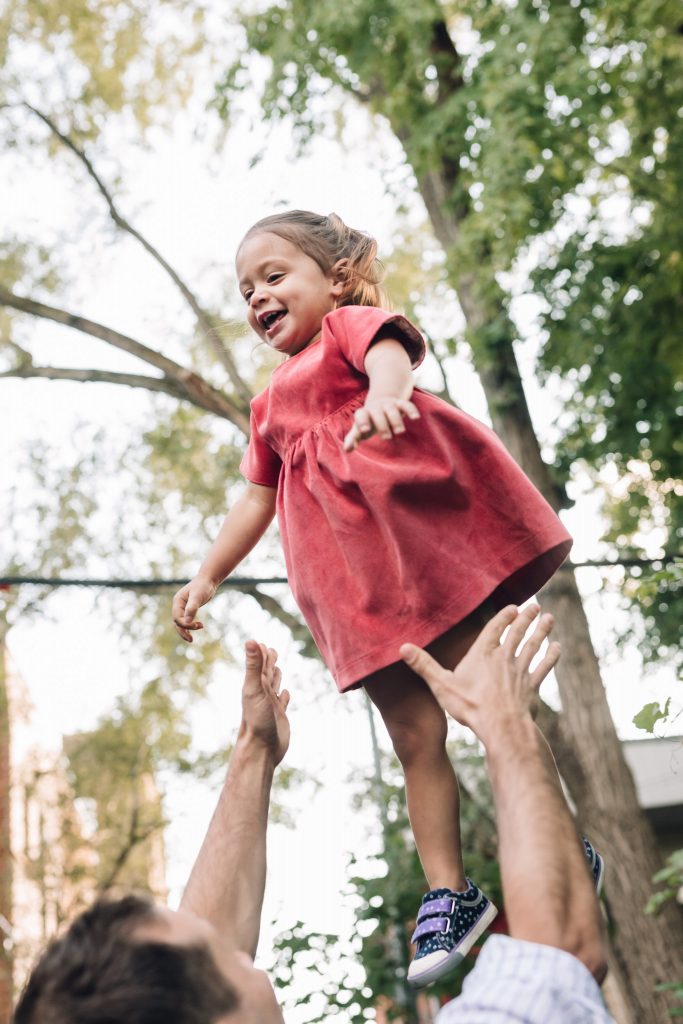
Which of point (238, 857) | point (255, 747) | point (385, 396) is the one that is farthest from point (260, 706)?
point (385, 396)

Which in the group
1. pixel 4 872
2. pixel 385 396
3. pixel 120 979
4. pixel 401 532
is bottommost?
pixel 120 979

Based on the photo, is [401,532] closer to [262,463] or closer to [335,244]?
[262,463]

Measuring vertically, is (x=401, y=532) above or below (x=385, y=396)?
below

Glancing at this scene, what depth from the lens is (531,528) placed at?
6.31ft

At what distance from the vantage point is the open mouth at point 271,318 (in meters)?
2.12

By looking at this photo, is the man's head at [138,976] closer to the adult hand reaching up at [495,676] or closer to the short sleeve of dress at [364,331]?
the adult hand reaching up at [495,676]

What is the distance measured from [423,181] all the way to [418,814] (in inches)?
267

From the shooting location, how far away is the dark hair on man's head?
133 cm

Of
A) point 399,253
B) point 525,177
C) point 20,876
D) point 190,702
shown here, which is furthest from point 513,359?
point 20,876

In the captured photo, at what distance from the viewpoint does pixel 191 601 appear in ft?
7.06

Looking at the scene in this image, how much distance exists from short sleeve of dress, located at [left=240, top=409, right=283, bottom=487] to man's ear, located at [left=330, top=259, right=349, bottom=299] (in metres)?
0.32

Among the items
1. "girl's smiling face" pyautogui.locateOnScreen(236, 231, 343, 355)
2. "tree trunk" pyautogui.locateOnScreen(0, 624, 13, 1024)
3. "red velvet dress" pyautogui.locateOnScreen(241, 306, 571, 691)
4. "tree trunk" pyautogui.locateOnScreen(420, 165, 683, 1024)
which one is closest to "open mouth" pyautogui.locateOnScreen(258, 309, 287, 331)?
"girl's smiling face" pyautogui.locateOnScreen(236, 231, 343, 355)

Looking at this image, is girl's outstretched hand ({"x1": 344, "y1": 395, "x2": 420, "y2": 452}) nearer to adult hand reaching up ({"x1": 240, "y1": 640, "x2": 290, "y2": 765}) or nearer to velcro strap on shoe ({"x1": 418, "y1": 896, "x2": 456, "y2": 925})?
adult hand reaching up ({"x1": 240, "y1": 640, "x2": 290, "y2": 765})

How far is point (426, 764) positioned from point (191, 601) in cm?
55
